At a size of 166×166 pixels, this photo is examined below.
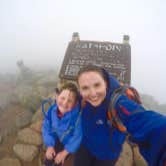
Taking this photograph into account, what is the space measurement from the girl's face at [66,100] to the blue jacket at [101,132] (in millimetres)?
274

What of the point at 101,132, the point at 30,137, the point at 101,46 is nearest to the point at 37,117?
the point at 30,137

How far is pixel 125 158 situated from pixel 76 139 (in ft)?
4.90

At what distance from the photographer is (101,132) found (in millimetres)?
1879

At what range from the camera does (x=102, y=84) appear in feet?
5.42

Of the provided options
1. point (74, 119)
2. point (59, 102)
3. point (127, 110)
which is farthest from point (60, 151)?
point (127, 110)

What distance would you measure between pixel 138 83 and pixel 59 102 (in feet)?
76.0

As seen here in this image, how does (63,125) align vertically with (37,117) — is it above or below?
above

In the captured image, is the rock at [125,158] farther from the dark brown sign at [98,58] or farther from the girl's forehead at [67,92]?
the girl's forehead at [67,92]

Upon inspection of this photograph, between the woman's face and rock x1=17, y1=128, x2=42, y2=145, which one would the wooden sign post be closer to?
rock x1=17, y1=128, x2=42, y2=145

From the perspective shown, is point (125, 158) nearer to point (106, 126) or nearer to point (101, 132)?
point (101, 132)

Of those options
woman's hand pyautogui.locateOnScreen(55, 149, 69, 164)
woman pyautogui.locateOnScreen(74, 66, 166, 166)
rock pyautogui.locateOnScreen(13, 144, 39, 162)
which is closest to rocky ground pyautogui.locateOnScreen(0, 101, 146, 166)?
rock pyautogui.locateOnScreen(13, 144, 39, 162)

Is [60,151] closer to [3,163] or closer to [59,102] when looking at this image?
[59,102]

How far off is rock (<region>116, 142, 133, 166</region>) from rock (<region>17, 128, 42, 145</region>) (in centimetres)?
173

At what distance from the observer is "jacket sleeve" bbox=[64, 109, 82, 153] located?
2127 millimetres
